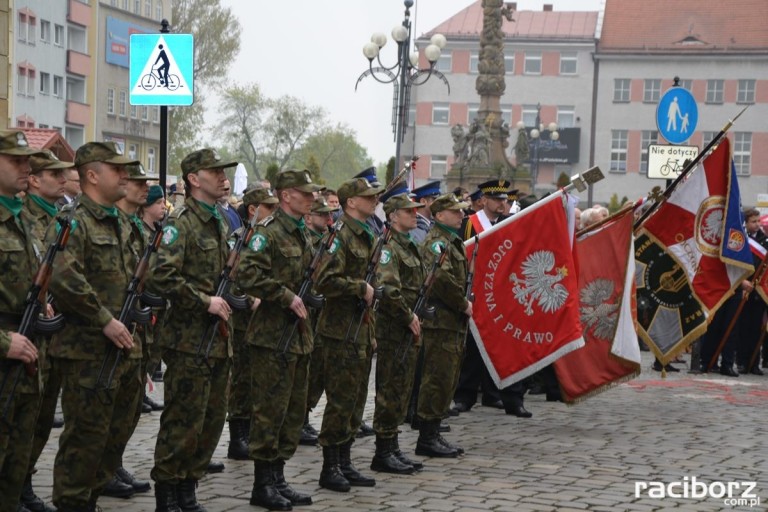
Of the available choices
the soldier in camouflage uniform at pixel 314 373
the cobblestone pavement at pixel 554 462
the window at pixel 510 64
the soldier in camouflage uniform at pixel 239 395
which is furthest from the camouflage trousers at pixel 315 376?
the window at pixel 510 64

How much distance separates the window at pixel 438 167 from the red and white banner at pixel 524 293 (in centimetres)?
8265

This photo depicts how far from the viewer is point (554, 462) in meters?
10.2

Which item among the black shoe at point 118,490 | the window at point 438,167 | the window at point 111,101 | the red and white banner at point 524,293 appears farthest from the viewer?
the window at point 438,167

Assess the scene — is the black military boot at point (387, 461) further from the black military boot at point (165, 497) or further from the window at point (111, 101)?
the window at point (111, 101)

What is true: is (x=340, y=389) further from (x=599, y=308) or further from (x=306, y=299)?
(x=599, y=308)

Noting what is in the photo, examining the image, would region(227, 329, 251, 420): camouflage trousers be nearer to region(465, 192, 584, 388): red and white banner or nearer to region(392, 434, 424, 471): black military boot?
region(392, 434, 424, 471): black military boot

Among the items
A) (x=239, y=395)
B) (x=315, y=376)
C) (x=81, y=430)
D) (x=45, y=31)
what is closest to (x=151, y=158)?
(x=45, y=31)

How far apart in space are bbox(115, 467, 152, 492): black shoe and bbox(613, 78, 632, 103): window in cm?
8300

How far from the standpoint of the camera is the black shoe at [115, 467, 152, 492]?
8.48 meters

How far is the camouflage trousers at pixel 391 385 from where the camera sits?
9.59 m

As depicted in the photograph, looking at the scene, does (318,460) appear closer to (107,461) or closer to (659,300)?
(107,461)

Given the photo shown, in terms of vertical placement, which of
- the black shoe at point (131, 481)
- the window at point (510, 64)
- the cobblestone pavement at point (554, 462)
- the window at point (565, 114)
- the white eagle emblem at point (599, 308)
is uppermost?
the window at point (510, 64)

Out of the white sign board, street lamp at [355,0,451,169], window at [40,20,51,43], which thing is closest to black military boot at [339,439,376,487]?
the white sign board

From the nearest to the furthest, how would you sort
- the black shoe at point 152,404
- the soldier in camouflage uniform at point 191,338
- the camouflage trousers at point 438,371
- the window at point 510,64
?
the soldier in camouflage uniform at point 191,338 → the camouflage trousers at point 438,371 → the black shoe at point 152,404 → the window at point 510,64
